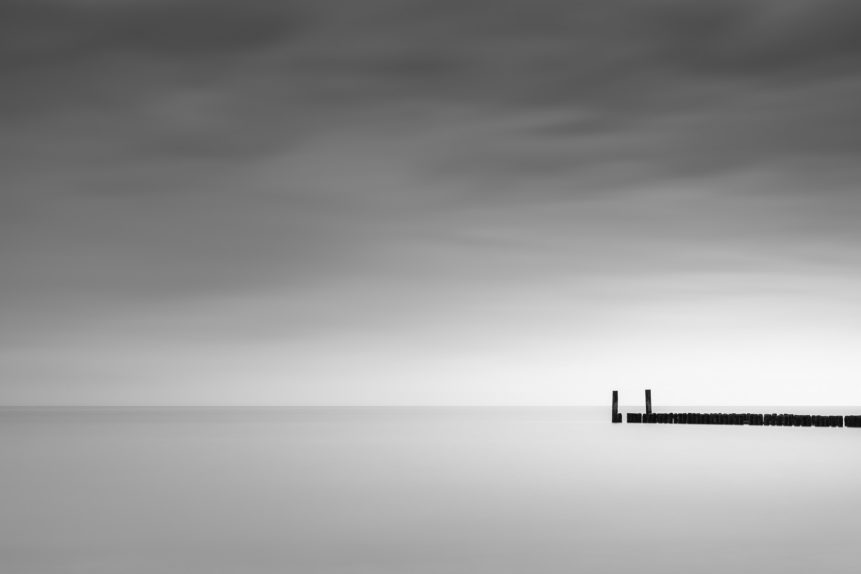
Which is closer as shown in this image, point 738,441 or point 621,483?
point 621,483

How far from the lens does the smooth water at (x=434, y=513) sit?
16.7m

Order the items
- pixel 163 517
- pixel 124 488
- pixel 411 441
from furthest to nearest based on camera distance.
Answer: pixel 411 441, pixel 124 488, pixel 163 517

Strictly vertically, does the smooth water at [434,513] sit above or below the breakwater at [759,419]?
below

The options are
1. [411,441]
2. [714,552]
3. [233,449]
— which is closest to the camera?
[714,552]

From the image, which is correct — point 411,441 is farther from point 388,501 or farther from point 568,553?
point 568,553

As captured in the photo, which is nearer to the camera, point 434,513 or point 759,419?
point 434,513

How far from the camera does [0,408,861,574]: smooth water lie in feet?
54.7

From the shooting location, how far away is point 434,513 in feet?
75.7

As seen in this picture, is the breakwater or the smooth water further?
the breakwater

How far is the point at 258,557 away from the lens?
17.1m

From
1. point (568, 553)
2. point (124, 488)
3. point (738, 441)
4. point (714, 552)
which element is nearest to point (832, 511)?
point (714, 552)

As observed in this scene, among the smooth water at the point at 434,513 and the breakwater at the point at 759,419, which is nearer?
the smooth water at the point at 434,513

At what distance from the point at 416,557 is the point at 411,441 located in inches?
1620

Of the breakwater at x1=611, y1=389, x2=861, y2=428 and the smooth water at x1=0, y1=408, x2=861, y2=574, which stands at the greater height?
the breakwater at x1=611, y1=389, x2=861, y2=428
